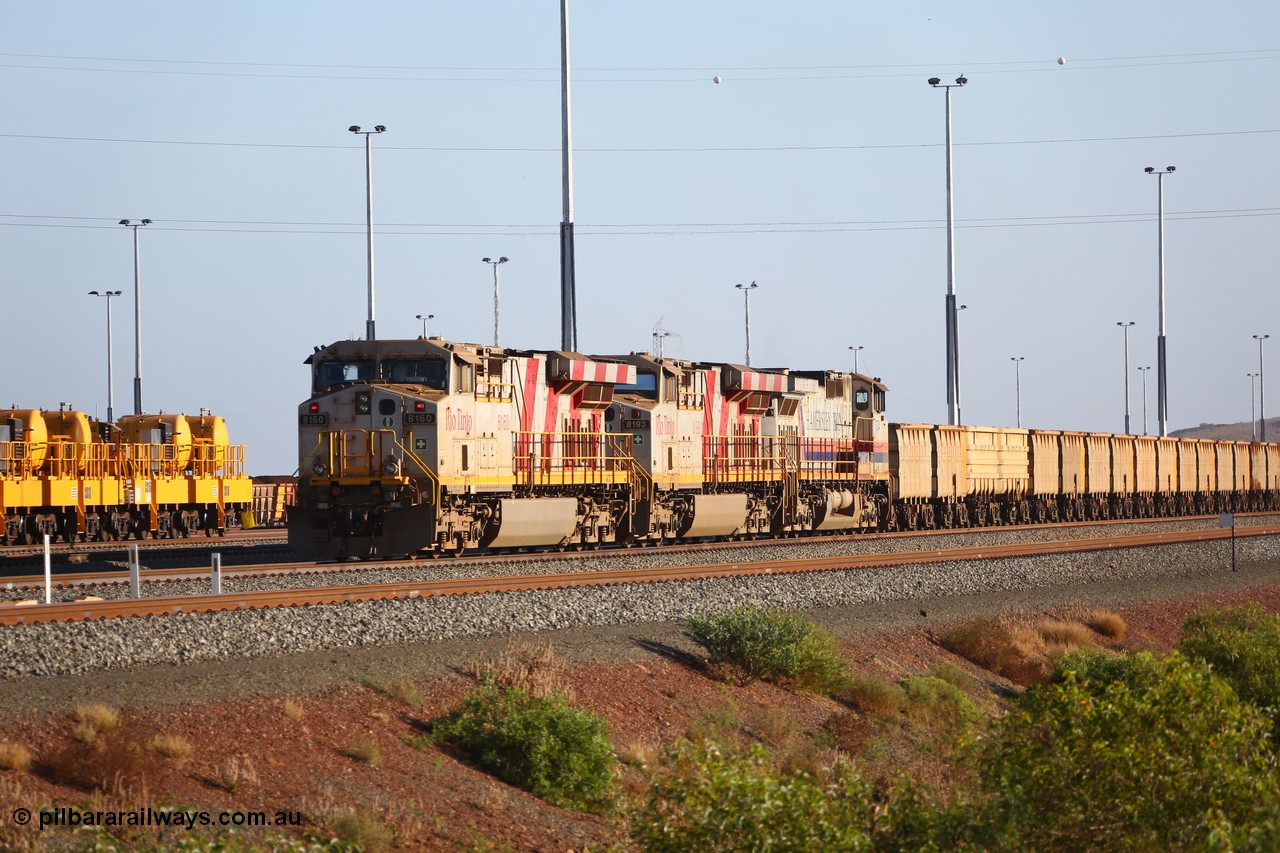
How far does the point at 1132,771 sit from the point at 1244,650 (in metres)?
10.2

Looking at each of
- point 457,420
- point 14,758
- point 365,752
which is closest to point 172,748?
point 14,758

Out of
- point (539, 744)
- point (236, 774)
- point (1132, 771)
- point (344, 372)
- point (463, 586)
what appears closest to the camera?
point (1132, 771)

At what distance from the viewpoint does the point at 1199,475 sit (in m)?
60.4

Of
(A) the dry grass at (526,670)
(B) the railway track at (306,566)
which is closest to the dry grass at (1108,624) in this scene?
(B) the railway track at (306,566)

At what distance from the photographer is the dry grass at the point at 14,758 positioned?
9.23m

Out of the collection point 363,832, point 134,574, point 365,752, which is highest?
point 134,574

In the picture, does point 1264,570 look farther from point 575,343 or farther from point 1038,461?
point 1038,461

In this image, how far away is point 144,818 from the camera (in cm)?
861

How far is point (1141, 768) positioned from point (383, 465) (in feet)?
56.1

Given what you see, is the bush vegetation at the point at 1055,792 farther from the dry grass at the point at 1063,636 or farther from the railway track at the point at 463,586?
the dry grass at the point at 1063,636

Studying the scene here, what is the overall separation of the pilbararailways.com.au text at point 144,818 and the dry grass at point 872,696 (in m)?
8.08

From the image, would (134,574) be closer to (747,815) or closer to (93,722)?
(93,722)

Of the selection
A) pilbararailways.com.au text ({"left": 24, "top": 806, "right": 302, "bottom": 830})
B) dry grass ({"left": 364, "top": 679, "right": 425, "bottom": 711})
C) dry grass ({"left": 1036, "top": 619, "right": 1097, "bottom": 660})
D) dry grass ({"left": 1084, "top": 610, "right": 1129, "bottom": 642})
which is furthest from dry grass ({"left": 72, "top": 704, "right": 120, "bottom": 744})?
dry grass ({"left": 1084, "top": 610, "right": 1129, "bottom": 642})

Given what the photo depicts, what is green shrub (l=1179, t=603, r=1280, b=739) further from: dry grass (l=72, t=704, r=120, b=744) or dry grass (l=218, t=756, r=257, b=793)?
dry grass (l=72, t=704, r=120, b=744)
